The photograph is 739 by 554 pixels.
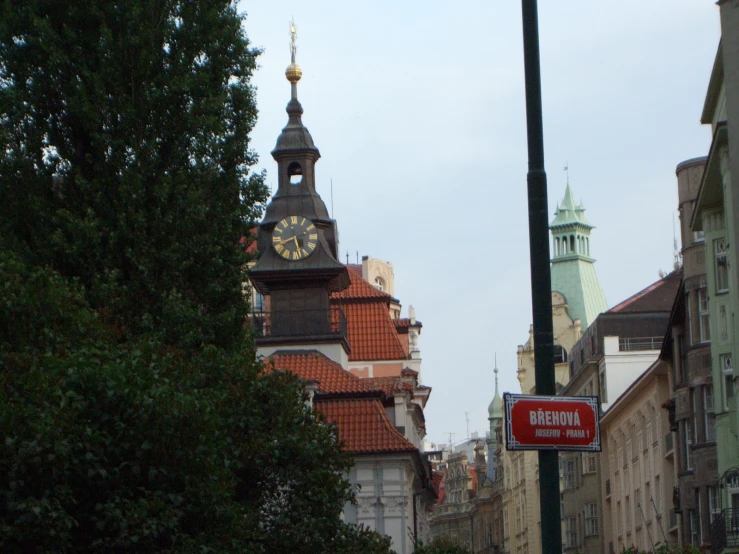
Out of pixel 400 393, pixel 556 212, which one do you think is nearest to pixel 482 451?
pixel 556 212

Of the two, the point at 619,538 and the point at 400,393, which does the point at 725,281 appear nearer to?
the point at 400,393

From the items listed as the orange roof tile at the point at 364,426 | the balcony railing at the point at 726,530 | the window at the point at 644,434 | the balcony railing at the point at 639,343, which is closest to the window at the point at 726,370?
the balcony railing at the point at 726,530

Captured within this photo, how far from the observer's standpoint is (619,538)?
69375mm

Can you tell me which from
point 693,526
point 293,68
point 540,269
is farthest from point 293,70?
point 540,269

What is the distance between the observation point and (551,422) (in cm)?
973

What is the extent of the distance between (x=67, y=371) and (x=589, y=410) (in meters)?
8.83

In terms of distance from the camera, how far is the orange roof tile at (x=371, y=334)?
228ft

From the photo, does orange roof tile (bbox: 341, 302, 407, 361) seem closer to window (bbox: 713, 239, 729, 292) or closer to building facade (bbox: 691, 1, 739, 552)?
building facade (bbox: 691, 1, 739, 552)

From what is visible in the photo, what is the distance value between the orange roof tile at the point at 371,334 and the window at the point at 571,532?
64.7 ft

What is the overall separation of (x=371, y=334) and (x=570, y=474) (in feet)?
68.5

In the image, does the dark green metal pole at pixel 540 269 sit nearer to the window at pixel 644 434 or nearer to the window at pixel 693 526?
the window at pixel 693 526

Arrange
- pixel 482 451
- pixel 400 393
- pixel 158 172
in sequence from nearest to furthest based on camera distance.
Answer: pixel 158 172 → pixel 400 393 → pixel 482 451

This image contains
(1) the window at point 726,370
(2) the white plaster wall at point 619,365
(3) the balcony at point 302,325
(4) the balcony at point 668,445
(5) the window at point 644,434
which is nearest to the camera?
(1) the window at point 726,370

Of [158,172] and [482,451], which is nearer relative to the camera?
[158,172]
